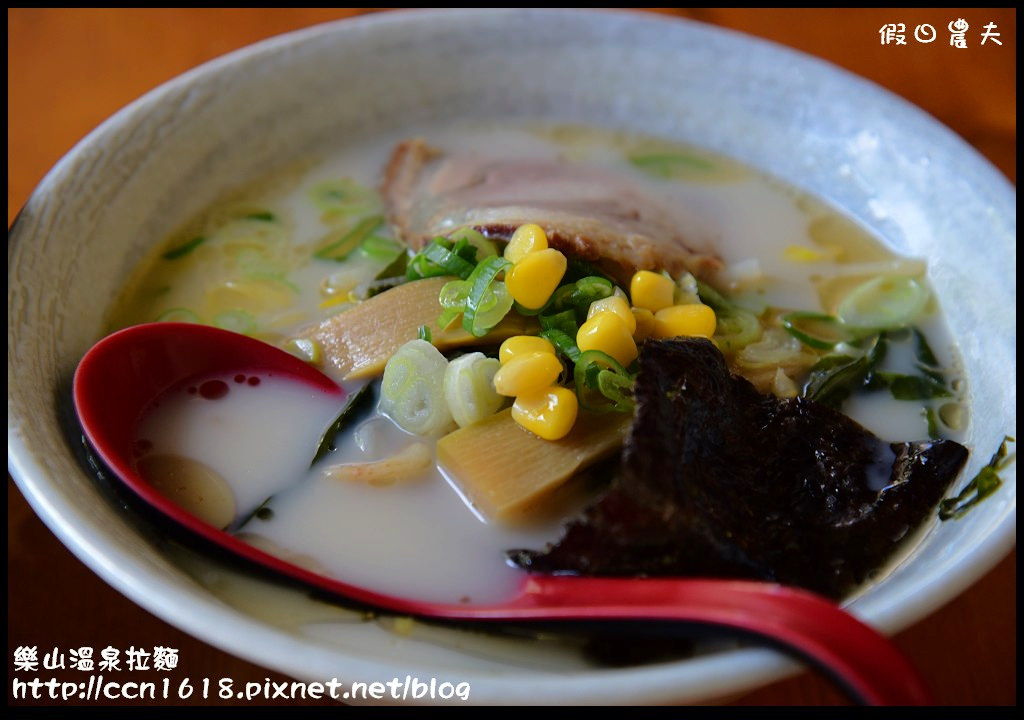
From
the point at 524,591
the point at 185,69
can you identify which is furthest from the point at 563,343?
the point at 185,69

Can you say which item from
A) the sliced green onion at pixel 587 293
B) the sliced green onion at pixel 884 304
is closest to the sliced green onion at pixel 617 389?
the sliced green onion at pixel 587 293

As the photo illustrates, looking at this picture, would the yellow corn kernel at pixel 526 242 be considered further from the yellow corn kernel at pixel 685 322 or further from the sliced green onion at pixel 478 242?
the yellow corn kernel at pixel 685 322

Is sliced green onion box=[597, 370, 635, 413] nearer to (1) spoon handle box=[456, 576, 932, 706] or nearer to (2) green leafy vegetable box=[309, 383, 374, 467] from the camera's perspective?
(1) spoon handle box=[456, 576, 932, 706]

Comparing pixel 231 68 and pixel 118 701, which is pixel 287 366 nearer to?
pixel 118 701

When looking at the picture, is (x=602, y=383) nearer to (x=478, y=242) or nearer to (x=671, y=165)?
(x=478, y=242)

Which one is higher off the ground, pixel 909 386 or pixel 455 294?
pixel 455 294

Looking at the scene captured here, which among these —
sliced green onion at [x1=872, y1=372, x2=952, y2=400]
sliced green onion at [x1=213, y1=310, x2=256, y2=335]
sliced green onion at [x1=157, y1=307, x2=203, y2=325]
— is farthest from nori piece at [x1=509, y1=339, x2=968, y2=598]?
sliced green onion at [x1=157, y1=307, x2=203, y2=325]
